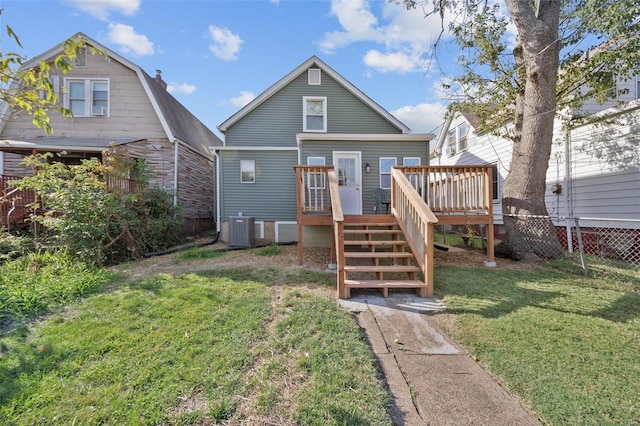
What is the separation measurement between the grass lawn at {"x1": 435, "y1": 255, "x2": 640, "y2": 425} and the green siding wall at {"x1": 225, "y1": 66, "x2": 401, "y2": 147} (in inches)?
283

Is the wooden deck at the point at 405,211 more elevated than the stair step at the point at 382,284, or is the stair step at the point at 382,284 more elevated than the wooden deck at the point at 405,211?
the wooden deck at the point at 405,211

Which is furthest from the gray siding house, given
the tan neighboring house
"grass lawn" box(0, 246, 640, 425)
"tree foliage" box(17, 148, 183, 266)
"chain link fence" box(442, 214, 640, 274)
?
"grass lawn" box(0, 246, 640, 425)

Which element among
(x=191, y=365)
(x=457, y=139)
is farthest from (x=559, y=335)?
(x=457, y=139)

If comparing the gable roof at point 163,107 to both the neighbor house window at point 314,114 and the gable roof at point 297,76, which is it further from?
the neighbor house window at point 314,114

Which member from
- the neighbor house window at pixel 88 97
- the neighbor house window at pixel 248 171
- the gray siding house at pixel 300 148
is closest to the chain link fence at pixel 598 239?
the gray siding house at pixel 300 148

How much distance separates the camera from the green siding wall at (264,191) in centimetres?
1023

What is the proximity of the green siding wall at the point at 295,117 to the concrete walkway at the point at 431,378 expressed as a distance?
27.5ft

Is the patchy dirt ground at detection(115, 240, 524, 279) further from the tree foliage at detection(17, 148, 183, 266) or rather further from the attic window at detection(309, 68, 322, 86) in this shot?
the attic window at detection(309, 68, 322, 86)

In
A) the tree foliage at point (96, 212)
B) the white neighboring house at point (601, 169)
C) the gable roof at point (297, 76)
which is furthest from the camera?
the gable roof at point (297, 76)

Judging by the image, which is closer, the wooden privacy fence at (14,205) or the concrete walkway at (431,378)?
the concrete walkway at (431,378)

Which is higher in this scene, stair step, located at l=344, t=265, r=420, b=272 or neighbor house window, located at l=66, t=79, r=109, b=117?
neighbor house window, located at l=66, t=79, r=109, b=117

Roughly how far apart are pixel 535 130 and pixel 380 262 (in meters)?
4.52

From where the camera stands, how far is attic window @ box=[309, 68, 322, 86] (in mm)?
10805

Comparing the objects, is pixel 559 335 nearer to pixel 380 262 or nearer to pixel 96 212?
pixel 380 262
